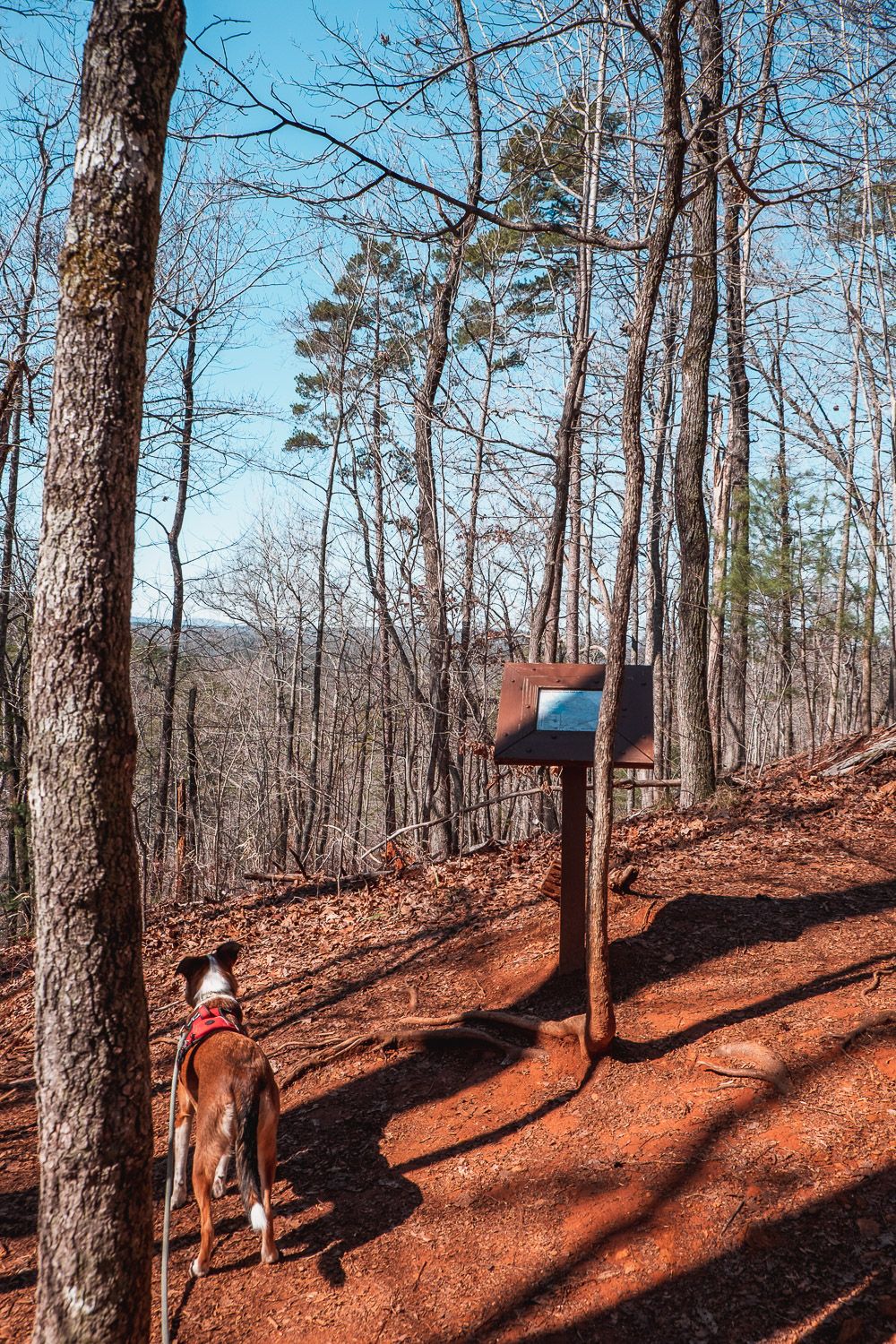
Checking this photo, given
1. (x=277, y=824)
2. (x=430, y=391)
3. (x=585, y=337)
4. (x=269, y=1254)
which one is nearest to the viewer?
(x=269, y=1254)

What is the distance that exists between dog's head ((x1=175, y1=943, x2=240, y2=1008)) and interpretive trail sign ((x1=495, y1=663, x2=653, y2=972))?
194 cm

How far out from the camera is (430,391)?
14.1 meters

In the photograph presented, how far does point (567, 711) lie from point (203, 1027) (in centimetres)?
276

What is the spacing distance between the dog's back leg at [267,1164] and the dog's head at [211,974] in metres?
1.03

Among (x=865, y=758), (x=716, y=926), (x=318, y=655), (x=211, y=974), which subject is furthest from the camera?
(x=318, y=655)

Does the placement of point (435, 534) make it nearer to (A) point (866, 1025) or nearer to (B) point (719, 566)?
(B) point (719, 566)

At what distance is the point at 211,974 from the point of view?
489cm

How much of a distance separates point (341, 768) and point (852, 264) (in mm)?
15720

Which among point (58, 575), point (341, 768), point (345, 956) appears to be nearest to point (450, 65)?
point (58, 575)

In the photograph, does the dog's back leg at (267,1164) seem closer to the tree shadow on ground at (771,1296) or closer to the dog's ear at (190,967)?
the tree shadow on ground at (771,1296)

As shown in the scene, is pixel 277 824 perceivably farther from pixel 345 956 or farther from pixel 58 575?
pixel 58 575

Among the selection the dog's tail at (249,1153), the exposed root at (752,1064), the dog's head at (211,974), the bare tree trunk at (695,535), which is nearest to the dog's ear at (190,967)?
the dog's head at (211,974)

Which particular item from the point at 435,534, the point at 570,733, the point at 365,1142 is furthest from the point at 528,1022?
the point at 435,534

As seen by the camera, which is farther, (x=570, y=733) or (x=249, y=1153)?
(x=570, y=733)
